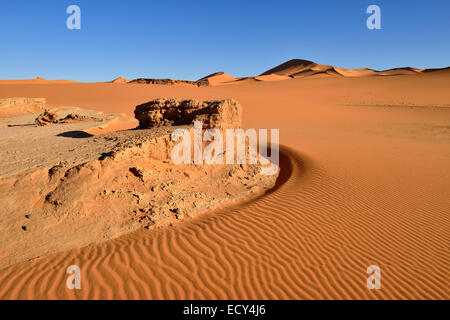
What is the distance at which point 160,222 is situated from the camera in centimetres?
503

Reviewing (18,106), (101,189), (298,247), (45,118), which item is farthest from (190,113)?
(18,106)

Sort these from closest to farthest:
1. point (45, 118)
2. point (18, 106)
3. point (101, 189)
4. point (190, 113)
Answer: point (101, 189) → point (190, 113) → point (45, 118) → point (18, 106)

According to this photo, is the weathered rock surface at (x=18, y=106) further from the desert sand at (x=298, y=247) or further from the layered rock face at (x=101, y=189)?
the desert sand at (x=298, y=247)

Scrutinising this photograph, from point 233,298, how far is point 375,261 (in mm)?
2592

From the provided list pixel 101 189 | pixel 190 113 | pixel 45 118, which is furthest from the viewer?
pixel 45 118

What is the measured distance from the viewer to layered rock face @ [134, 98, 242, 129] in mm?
7520

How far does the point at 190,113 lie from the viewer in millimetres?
7895

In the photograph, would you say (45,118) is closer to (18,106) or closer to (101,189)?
(18,106)

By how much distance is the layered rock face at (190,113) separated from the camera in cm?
752

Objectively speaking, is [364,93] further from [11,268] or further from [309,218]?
[11,268]

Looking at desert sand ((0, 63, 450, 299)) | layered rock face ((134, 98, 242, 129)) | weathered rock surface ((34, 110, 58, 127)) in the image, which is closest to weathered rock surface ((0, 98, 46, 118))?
weathered rock surface ((34, 110, 58, 127))

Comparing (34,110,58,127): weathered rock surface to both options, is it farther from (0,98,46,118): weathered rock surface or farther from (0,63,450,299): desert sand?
(0,63,450,299): desert sand

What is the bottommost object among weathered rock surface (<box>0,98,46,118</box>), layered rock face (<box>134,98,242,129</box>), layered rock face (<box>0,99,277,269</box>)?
layered rock face (<box>0,99,277,269</box>)
